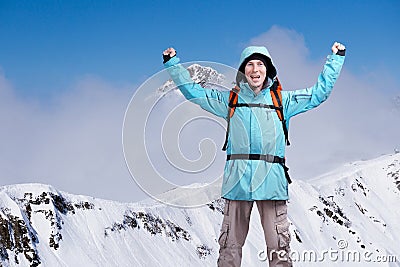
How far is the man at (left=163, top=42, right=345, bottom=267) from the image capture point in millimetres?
5734

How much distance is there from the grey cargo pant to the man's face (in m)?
1.40

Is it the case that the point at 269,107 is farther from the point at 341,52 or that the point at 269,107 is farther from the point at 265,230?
the point at 265,230

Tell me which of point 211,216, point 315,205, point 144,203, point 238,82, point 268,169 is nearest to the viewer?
point 268,169

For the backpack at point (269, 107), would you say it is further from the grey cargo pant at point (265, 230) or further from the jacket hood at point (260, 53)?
the grey cargo pant at point (265, 230)

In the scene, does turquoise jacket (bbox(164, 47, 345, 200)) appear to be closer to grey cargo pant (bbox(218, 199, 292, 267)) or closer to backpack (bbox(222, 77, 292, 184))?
backpack (bbox(222, 77, 292, 184))

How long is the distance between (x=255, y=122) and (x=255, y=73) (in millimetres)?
591

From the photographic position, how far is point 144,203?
85.0ft

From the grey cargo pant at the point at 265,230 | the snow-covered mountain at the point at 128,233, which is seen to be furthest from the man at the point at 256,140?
the snow-covered mountain at the point at 128,233

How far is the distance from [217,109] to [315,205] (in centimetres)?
3807

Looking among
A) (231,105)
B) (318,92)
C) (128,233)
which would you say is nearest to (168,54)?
(231,105)

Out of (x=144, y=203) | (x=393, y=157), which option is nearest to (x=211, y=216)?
(x=144, y=203)

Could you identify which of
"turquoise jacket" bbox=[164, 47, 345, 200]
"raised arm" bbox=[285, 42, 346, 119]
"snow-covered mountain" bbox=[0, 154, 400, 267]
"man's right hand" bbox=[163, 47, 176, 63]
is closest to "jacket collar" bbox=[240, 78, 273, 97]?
"turquoise jacket" bbox=[164, 47, 345, 200]

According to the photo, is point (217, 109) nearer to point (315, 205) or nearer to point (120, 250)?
point (120, 250)

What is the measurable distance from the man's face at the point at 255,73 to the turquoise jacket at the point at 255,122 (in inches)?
3.6
